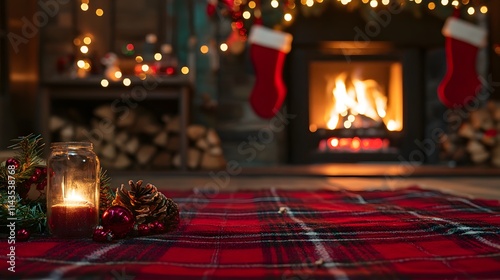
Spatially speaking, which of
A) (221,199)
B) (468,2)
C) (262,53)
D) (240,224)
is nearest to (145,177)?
(262,53)

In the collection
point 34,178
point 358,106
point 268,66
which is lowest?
point 34,178

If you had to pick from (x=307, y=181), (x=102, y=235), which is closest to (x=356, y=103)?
(x=307, y=181)

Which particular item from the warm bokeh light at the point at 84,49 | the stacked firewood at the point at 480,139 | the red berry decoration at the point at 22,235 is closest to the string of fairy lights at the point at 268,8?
the warm bokeh light at the point at 84,49

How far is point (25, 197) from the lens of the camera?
1050mm

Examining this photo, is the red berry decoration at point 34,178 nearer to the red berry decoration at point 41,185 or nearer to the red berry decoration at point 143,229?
the red berry decoration at point 41,185

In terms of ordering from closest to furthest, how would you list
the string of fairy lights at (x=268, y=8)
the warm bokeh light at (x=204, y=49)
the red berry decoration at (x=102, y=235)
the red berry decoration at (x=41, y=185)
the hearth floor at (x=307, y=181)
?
the red berry decoration at (x=102, y=235) → the red berry decoration at (x=41, y=185) → the hearth floor at (x=307, y=181) → the string of fairy lights at (x=268, y=8) → the warm bokeh light at (x=204, y=49)

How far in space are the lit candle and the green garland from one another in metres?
0.05

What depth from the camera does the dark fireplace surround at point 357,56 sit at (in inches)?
121

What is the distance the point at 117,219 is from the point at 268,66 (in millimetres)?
2151

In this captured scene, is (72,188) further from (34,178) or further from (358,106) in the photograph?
(358,106)

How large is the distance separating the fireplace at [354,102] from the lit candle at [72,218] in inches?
84.5

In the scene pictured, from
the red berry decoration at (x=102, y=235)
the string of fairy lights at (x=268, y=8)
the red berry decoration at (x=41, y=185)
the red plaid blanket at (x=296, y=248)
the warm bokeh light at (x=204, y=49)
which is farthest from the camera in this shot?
the warm bokeh light at (x=204, y=49)

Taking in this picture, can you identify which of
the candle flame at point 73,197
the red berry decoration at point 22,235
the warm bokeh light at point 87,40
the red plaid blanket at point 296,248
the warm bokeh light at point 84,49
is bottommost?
the red plaid blanket at point 296,248

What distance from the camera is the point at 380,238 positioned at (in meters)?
0.97
